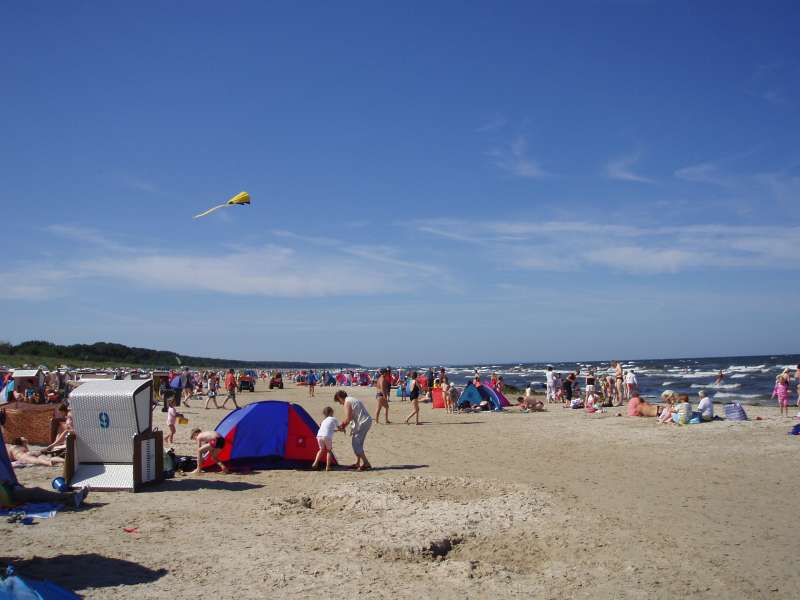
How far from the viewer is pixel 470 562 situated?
19.2 feet

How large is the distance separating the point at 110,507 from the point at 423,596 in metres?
4.53

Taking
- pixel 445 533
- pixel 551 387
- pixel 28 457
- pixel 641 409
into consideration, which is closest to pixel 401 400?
pixel 551 387

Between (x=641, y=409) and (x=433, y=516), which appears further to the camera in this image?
(x=641, y=409)

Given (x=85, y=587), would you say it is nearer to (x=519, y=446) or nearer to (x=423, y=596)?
(x=423, y=596)

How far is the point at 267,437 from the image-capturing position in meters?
10.9

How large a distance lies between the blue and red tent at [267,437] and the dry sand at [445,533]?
0.56 m

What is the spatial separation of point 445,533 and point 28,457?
7.90 m

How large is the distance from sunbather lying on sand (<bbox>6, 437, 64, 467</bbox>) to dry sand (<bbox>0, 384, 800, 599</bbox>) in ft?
0.94

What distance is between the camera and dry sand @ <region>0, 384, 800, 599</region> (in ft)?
17.3

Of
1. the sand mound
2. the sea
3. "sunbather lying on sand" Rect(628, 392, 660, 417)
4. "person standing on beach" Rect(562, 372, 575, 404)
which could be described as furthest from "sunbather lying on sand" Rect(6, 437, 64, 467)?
the sea

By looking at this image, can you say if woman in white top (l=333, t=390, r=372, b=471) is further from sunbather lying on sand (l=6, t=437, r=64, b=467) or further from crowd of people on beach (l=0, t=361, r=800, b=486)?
sunbather lying on sand (l=6, t=437, r=64, b=467)

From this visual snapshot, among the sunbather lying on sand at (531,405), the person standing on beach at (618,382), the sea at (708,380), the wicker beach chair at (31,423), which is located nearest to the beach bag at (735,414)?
the person standing on beach at (618,382)

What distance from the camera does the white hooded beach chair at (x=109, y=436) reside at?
28.5 feet

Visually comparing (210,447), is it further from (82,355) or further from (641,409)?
(82,355)
